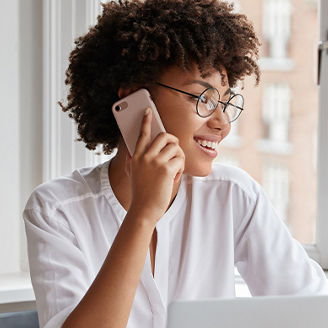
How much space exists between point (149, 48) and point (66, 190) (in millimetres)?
355

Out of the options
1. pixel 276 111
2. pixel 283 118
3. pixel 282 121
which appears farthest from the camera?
pixel 282 121

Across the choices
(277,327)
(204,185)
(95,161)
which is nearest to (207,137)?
(204,185)

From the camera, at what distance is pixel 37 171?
6.66ft

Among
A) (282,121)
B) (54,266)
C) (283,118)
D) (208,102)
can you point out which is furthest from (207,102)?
(282,121)

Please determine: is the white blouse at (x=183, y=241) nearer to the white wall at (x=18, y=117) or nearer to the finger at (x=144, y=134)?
the finger at (x=144, y=134)

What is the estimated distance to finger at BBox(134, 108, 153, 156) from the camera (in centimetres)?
131

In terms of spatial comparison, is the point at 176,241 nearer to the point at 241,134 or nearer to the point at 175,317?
the point at 175,317

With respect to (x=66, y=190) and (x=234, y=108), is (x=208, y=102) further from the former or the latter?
(x=66, y=190)

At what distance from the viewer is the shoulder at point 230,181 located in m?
1.53

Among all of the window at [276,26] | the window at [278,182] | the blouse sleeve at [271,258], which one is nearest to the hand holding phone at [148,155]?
the blouse sleeve at [271,258]

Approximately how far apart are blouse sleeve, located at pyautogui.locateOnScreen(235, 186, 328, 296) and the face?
226 millimetres

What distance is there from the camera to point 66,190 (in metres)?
1.43

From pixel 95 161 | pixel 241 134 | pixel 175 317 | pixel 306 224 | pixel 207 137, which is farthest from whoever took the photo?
pixel 306 224

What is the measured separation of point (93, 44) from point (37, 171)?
2.29 feet
